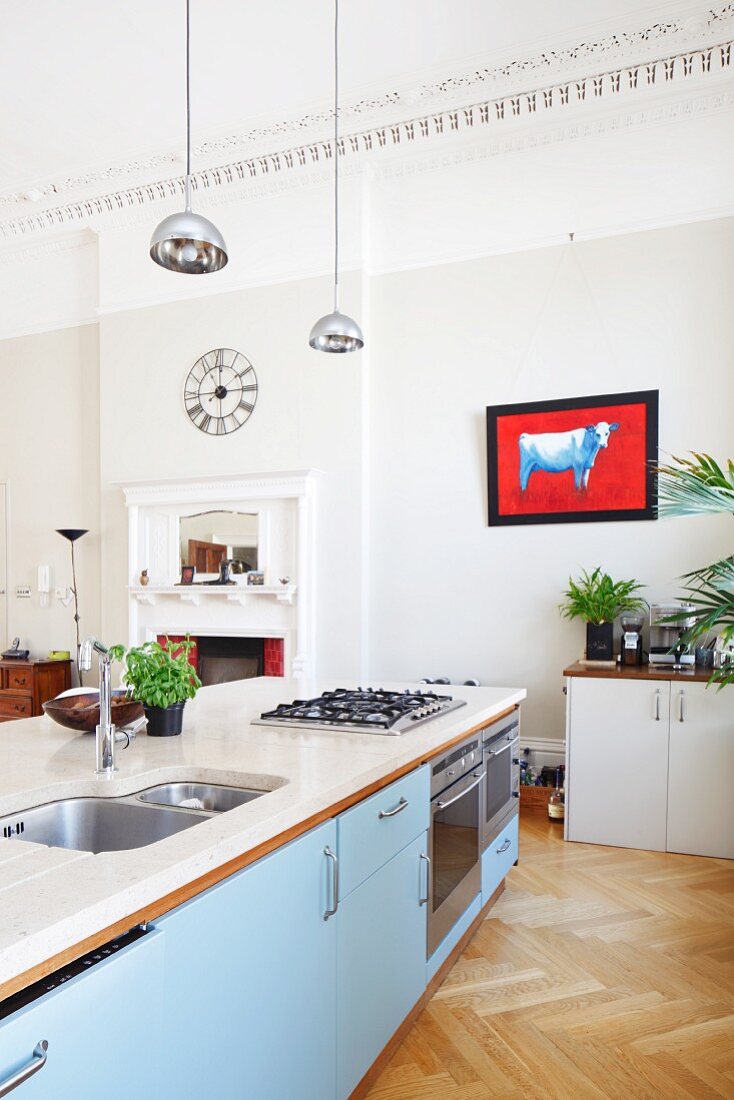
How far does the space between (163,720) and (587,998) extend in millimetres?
1720

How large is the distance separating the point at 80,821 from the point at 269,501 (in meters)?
4.32

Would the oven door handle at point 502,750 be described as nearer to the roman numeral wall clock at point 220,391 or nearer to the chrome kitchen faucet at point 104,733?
the chrome kitchen faucet at point 104,733

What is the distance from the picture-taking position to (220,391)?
6.28 meters

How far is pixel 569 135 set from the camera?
5.31m

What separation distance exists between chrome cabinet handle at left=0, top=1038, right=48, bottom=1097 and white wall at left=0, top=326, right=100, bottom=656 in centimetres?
617

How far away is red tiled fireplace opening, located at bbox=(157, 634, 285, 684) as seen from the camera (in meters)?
6.09

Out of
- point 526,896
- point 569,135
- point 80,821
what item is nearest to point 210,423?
point 569,135

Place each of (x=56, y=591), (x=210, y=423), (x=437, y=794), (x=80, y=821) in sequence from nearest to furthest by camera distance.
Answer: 1. (x=80, y=821)
2. (x=437, y=794)
3. (x=210, y=423)
4. (x=56, y=591)

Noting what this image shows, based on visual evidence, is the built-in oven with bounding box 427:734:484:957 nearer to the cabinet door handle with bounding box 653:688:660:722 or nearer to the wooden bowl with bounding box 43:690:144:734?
the wooden bowl with bounding box 43:690:144:734

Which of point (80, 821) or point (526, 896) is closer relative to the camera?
point (80, 821)

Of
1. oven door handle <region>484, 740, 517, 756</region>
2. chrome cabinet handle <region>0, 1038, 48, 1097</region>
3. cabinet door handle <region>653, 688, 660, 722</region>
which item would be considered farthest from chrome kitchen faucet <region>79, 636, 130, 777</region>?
cabinet door handle <region>653, 688, 660, 722</region>

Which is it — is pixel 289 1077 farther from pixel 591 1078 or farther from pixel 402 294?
pixel 402 294

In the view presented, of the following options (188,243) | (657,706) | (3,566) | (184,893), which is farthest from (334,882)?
(3,566)

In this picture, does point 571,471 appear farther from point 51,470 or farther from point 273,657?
point 51,470
